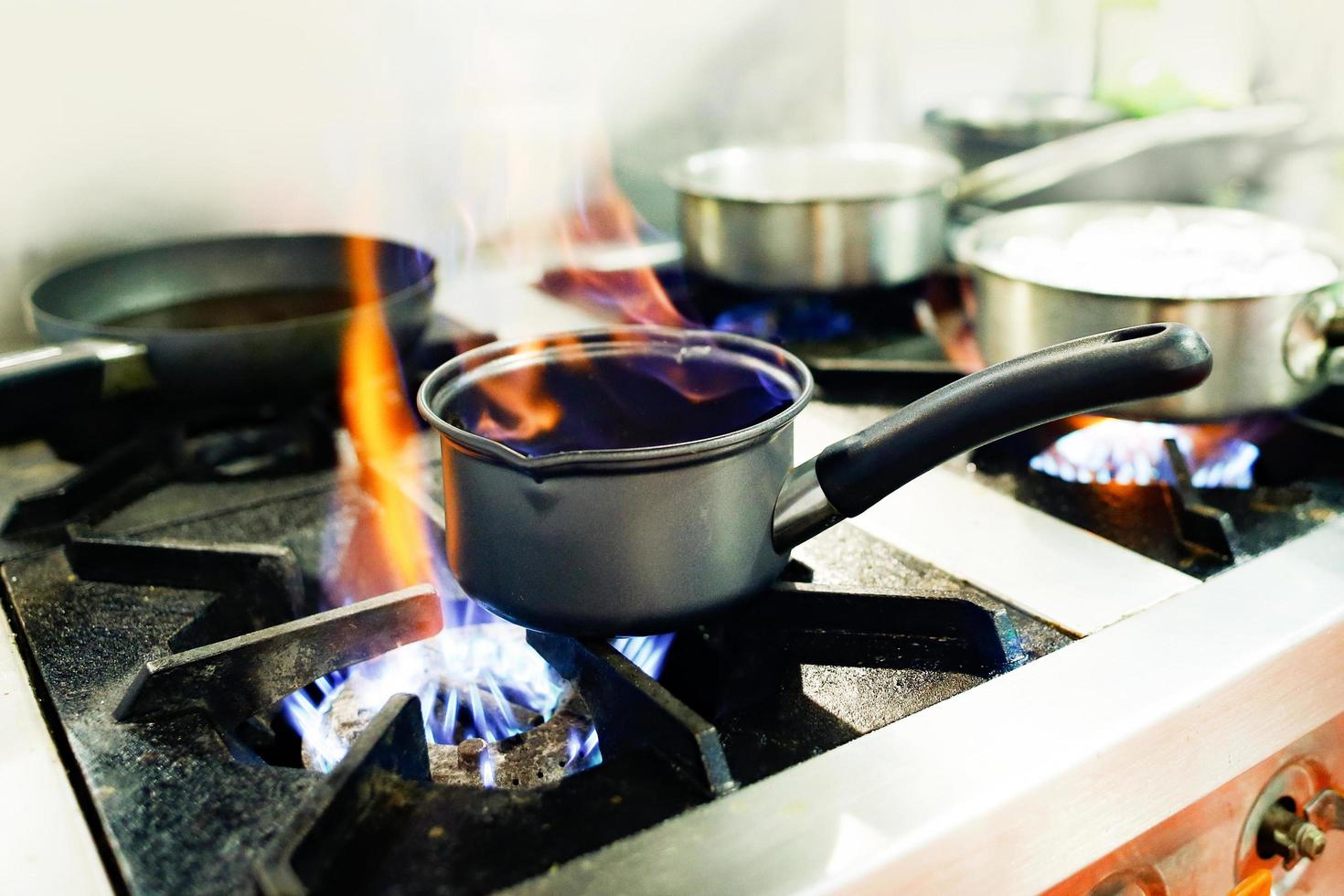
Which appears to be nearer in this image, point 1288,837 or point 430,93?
point 1288,837

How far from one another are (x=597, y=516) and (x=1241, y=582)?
1.29ft

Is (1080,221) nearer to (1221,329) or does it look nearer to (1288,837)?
(1221,329)

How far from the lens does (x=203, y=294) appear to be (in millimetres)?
1084

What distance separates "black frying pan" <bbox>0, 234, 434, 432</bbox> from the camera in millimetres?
811

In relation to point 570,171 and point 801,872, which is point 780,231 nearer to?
point 570,171

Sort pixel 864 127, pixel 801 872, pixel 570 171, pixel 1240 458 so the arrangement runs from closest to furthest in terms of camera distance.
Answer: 1. pixel 801 872
2. pixel 1240 458
3. pixel 570 171
4. pixel 864 127

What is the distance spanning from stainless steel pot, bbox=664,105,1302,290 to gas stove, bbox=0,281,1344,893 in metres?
0.28

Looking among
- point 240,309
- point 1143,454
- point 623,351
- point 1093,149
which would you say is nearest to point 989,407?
point 623,351

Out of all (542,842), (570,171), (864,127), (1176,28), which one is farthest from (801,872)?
(1176,28)

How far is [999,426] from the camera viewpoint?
534 millimetres

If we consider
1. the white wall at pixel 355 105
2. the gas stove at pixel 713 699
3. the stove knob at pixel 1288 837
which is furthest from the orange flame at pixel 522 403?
the white wall at pixel 355 105

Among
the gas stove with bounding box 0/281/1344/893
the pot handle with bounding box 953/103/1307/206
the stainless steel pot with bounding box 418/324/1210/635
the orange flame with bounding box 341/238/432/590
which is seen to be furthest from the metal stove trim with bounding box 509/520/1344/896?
the pot handle with bounding box 953/103/1307/206

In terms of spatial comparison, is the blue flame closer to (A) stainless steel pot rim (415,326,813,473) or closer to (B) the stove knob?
(A) stainless steel pot rim (415,326,813,473)

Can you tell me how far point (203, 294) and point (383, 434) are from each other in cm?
29
